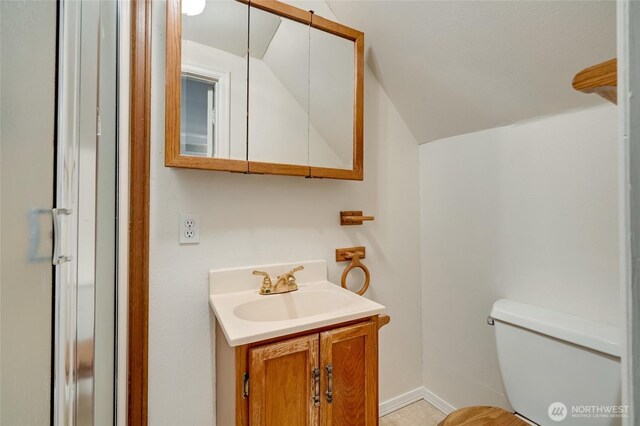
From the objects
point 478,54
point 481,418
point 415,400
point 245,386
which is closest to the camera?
point 245,386

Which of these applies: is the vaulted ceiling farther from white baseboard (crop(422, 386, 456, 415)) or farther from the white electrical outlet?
white baseboard (crop(422, 386, 456, 415))

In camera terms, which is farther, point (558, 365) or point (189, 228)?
point (189, 228)

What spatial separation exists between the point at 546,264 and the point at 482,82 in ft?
2.69

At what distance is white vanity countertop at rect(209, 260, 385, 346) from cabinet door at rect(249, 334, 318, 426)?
0.21ft

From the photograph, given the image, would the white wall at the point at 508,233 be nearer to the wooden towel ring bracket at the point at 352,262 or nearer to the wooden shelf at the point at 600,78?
the wooden towel ring bracket at the point at 352,262

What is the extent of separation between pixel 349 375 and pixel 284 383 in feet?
0.77

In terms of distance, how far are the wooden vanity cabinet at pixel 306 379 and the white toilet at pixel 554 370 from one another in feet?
0.98

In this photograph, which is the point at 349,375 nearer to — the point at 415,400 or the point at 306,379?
the point at 306,379

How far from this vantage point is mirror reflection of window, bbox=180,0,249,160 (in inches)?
42.6

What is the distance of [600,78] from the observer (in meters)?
0.40

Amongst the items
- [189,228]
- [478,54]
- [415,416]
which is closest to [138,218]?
[189,228]

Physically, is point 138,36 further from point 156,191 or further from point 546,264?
point 546,264

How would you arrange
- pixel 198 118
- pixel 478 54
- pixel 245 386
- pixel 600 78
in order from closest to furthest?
pixel 600 78 → pixel 245 386 → pixel 198 118 → pixel 478 54

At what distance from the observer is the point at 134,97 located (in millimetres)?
1059
